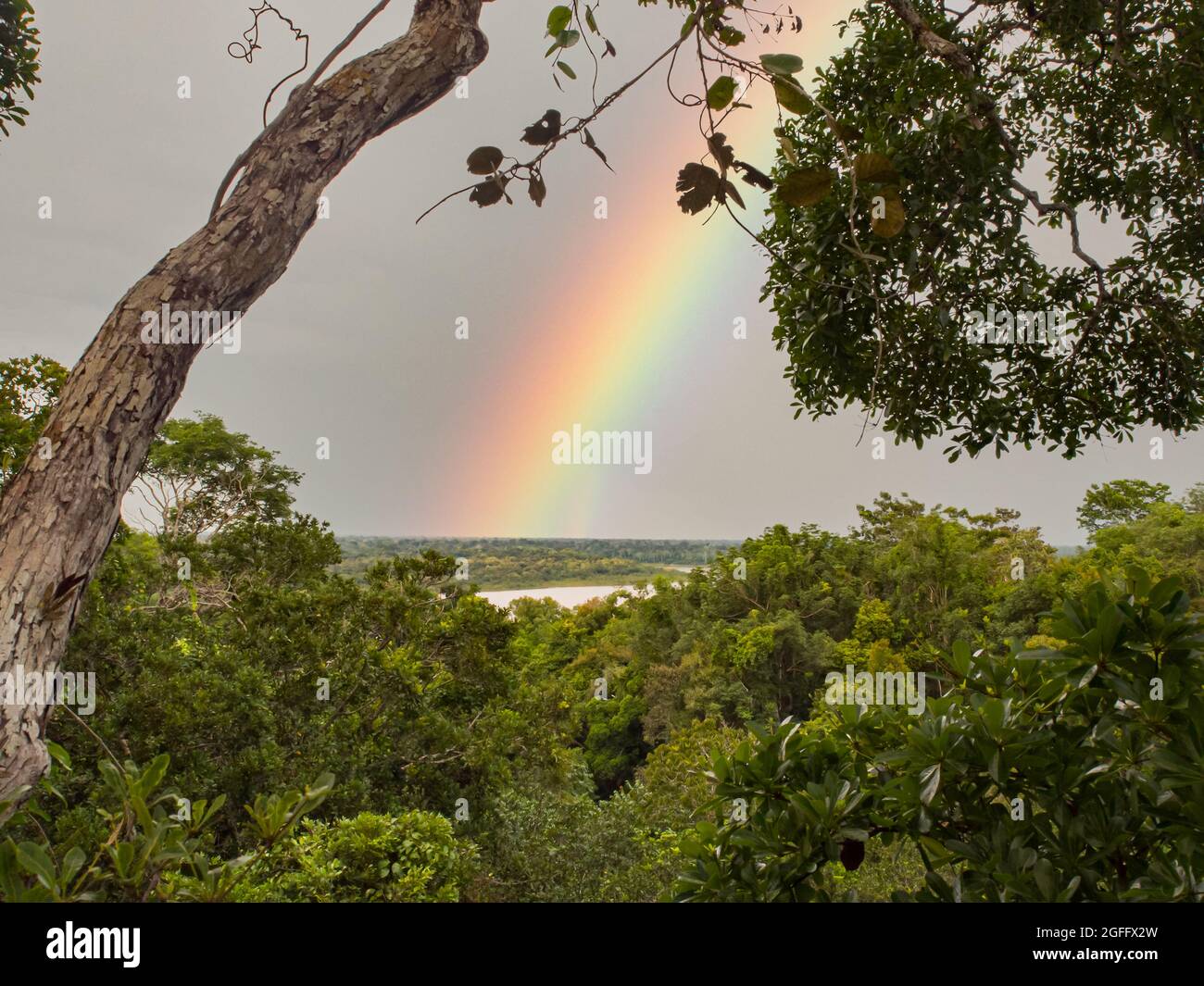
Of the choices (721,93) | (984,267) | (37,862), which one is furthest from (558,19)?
(984,267)

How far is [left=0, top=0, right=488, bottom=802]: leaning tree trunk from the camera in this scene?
70 centimetres

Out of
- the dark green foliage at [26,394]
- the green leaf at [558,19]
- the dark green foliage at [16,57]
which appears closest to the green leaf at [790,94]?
the green leaf at [558,19]

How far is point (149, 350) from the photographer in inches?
31.1

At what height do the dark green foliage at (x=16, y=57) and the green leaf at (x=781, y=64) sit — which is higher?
the dark green foliage at (x=16, y=57)

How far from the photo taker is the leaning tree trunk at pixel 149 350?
2.28ft

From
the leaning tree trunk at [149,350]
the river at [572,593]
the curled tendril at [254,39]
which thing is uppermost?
the curled tendril at [254,39]

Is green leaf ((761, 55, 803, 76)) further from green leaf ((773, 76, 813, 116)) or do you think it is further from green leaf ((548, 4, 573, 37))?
green leaf ((548, 4, 573, 37))

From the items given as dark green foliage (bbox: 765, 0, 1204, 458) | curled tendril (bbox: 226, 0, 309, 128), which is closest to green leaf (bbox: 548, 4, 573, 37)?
curled tendril (bbox: 226, 0, 309, 128)

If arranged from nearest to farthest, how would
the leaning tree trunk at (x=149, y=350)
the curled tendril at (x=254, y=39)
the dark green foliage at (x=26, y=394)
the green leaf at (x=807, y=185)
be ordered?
the green leaf at (x=807, y=185) < the leaning tree trunk at (x=149, y=350) < the curled tendril at (x=254, y=39) < the dark green foliage at (x=26, y=394)

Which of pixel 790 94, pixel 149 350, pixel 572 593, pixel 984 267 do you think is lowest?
pixel 572 593

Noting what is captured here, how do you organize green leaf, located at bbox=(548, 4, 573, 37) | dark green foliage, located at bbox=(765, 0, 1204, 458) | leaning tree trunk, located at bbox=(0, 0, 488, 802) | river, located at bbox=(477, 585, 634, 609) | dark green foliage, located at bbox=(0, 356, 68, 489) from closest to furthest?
green leaf, located at bbox=(548, 4, 573, 37)
leaning tree trunk, located at bbox=(0, 0, 488, 802)
dark green foliage, located at bbox=(765, 0, 1204, 458)
dark green foliage, located at bbox=(0, 356, 68, 489)
river, located at bbox=(477, 585, 634, 609)

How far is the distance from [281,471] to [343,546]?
3.04ft

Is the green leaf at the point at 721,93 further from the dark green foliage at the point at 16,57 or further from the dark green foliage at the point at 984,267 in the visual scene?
the dark green foliage at the point at 16,57

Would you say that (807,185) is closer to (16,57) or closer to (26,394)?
(16,57)
